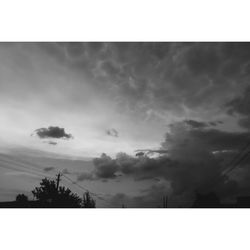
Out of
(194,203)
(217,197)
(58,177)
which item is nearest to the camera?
(58,177)

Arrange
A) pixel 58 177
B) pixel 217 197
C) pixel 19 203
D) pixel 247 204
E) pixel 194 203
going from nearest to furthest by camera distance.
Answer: pixel 58 177 → pixel 247 204 → pixel 19 203 → pixel 217 197 → pixel 194 203

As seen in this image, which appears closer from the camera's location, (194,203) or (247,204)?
(247,204)

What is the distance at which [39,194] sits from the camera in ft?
116

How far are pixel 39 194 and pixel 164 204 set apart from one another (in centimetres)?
2763

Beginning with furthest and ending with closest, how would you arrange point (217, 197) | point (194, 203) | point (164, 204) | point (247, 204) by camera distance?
point (164, 204), point (194, 203), point (217, 197), point (247, 204)

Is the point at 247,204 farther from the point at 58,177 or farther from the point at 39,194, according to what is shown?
the point at 39,194

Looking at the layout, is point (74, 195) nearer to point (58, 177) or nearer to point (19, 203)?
point (19, 203)

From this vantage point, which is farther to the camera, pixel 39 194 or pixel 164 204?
pixel 164 204

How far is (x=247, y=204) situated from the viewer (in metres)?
26.1
